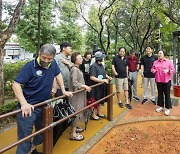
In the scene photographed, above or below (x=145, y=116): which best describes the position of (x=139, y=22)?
above

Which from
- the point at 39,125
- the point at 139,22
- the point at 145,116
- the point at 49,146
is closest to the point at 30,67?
the point at 39,125

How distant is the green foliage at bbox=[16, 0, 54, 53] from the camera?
69.8 feet

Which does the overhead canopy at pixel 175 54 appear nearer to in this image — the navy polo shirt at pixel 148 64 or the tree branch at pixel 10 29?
the navy polo shirt at pixel 148 64

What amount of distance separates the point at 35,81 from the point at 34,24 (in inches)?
772

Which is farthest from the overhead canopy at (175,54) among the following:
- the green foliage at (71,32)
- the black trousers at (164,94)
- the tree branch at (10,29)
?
the green foliage at (71,32)

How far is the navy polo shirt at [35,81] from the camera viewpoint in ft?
8.96

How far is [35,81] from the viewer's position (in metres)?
2.83

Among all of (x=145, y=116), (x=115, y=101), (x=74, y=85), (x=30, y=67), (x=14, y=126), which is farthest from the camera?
(x=115, y=101)

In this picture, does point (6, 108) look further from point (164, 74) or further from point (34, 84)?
point (164, 74)

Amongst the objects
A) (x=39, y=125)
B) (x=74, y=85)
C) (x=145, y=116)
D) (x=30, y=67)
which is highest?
(x=30, y=67)

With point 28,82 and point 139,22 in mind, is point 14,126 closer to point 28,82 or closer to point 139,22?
point 28,82

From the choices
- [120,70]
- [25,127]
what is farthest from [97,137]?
[120,70]

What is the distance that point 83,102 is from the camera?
4.10 m

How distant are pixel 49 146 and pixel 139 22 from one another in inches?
601
